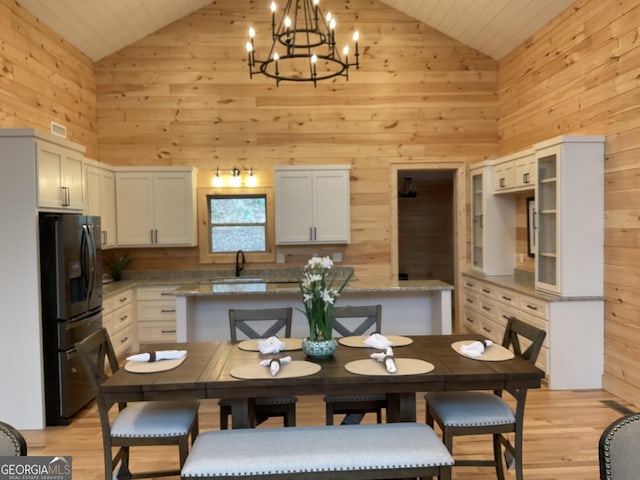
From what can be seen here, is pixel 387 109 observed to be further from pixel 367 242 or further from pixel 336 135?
pixel 367 242

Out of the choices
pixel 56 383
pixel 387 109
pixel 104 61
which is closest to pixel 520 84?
pixel 387 109

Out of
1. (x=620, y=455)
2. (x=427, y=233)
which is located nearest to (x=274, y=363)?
(x=620, y=455)

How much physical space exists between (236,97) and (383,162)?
83.1 inches

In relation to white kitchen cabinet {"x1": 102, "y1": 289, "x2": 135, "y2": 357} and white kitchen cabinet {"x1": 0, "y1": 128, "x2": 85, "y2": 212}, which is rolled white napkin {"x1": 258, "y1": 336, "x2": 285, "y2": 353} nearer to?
white kitchen cabinet {"x1": 0, "y1": 128, "x2": 85, "y2": 212}

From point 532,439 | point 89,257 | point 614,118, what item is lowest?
point 532,439

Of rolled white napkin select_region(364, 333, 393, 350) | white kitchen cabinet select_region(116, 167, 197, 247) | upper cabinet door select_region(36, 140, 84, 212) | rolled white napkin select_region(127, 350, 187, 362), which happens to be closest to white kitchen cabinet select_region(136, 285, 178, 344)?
white kitchen cabinet select_region(116, 167, 197, 247)

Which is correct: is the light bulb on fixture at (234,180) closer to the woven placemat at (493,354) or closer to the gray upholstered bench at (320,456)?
the woven placemat at (493,354)

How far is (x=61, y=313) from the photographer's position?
361 centimetres

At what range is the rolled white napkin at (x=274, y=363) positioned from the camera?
7.49 ft

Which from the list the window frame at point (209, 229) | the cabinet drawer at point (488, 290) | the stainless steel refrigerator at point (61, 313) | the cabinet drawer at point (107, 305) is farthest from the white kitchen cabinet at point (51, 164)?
the cabinet drawer at point (488, 290)

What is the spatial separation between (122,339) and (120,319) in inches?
9.3

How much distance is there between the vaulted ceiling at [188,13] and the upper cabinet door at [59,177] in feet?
5.85

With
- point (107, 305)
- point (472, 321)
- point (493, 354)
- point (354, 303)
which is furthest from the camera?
point (472, 321)

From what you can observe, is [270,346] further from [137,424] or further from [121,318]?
[121,318]
